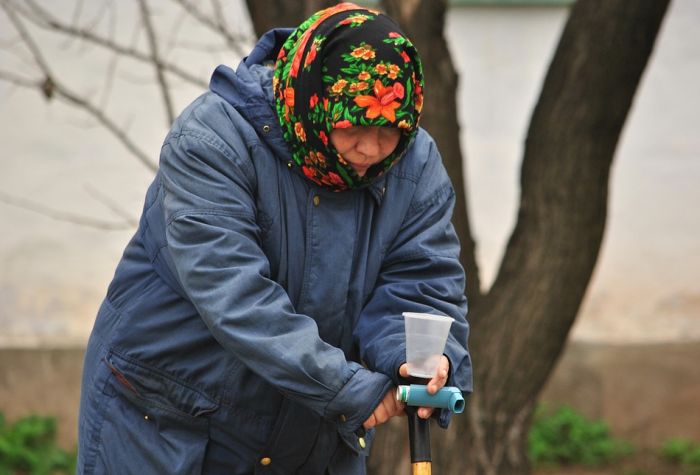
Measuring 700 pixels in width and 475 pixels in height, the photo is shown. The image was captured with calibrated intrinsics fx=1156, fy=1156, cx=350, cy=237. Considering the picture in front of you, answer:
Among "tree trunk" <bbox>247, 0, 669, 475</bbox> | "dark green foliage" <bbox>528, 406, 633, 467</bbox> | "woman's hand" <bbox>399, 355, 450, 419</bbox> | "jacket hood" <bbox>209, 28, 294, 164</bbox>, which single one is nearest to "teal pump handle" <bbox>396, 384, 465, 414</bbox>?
"woman's hand" <bbox>399, 355, 450, 419</bbox>

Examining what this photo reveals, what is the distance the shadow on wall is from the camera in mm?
5895

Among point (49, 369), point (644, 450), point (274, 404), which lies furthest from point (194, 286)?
point (644, 450)

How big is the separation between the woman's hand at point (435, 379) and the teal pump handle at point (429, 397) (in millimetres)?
14

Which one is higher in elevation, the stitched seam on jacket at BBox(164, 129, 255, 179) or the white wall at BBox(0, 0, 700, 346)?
the stitched seam on jacket at BBox(164, 129, 255, 179)

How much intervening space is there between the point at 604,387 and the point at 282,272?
3984mm

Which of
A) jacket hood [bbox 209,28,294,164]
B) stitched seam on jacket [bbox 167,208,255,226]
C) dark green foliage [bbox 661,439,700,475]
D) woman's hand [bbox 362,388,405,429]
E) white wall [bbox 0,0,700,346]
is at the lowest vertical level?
dark green foliage [bbox 661,439,700,475]

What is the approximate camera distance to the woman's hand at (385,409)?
246cm

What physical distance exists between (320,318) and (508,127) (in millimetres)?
3500

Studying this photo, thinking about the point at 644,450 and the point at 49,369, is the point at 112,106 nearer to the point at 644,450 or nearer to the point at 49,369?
the point at 49,369

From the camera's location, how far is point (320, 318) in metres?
2.53

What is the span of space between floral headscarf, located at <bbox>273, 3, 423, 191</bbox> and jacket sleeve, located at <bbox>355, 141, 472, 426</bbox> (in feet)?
0.75

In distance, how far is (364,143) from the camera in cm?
239

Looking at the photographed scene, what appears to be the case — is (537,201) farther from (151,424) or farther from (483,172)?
(151,424)

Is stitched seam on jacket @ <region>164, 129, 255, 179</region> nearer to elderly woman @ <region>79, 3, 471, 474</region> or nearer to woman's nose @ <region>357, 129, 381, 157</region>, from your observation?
elderly woman @ <region>79, 3, 471, 474</region>
